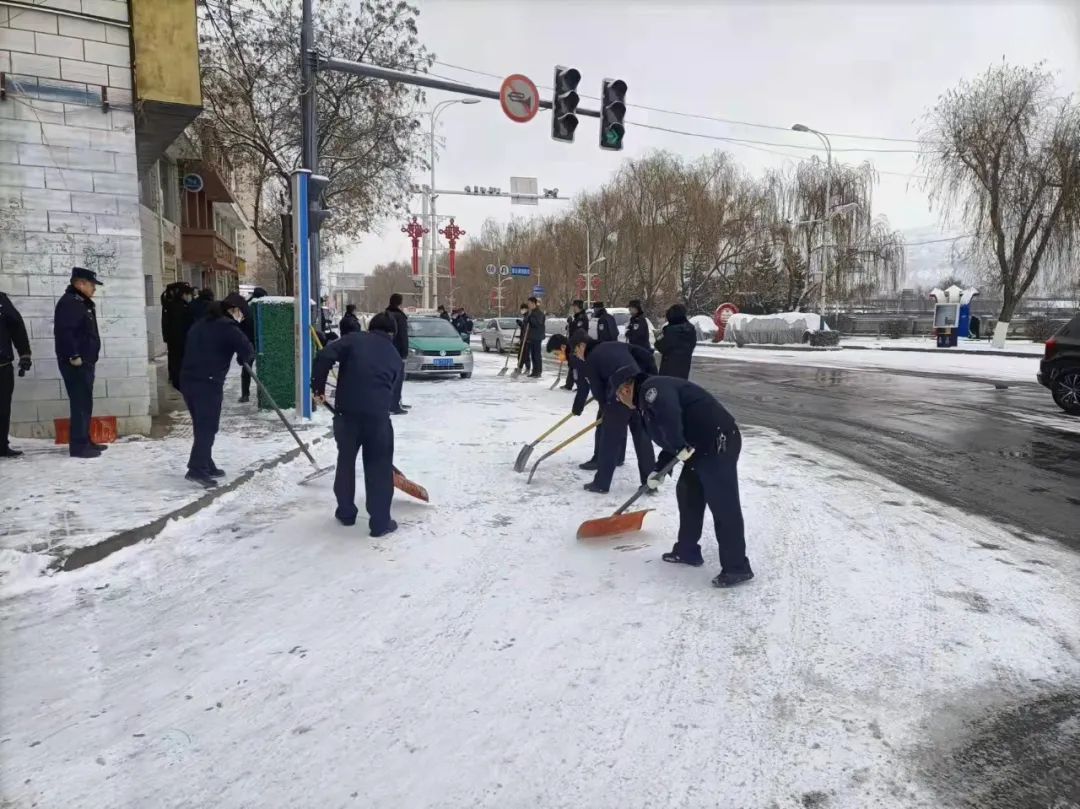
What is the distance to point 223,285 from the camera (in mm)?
42062

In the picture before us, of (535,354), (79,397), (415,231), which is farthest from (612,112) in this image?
(415,231)

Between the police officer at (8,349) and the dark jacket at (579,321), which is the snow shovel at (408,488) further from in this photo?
the dark jacket at (579,321)

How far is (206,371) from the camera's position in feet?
19.6

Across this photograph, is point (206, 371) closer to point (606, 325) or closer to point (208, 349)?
point (208, 349)

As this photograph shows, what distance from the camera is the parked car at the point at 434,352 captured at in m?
15.8

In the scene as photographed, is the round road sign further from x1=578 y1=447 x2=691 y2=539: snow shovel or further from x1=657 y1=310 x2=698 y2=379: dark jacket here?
x1=578 y1=447 x2=691 y2=539: snow shovel

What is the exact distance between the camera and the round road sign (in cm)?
1075

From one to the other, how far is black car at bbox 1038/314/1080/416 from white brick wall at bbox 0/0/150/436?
13.0m

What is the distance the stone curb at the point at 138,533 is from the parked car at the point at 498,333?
2086 cm

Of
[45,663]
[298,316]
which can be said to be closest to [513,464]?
[298,316]

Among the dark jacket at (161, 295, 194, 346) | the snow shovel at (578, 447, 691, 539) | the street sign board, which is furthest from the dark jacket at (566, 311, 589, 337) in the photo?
the street sign board

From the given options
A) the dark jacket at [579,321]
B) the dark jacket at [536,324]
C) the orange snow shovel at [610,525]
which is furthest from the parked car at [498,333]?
the orange snow shovel at [610,525]

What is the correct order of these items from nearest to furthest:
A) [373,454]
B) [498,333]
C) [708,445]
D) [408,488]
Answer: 1. [708,445]
2. [373,454]
3. [408,488]
4. [498,333]

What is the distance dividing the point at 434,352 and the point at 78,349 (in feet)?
31.5
